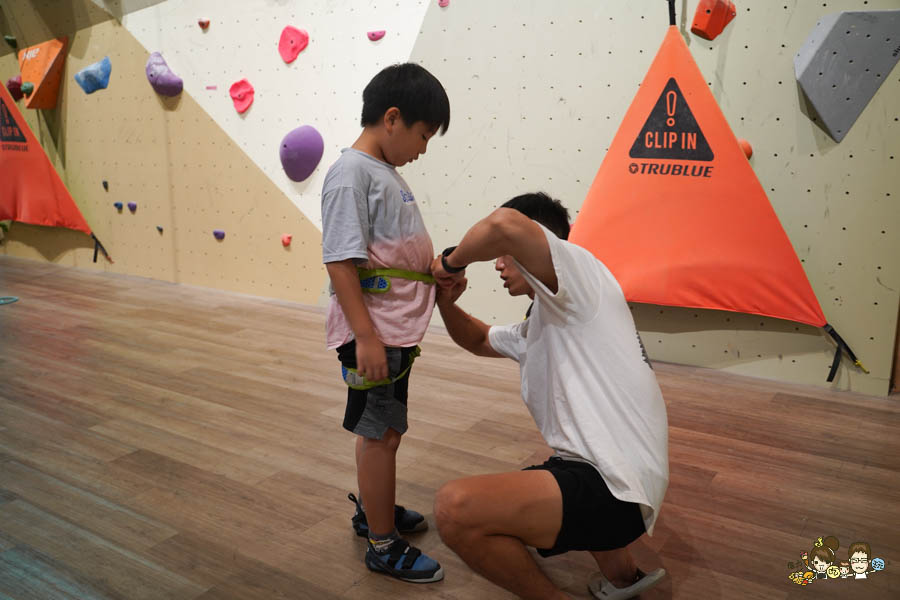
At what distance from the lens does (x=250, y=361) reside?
2729mm

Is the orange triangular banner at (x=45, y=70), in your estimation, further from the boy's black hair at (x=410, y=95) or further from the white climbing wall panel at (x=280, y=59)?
the boy's black hair at (x=410, y=95)

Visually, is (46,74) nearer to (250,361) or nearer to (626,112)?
(250,361)

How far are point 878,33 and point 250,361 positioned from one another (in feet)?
7.84

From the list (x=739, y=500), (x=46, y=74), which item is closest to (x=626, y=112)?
(x=739, y=500)

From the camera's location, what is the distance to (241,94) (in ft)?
11.9

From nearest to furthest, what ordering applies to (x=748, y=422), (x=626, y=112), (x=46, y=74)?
1. (x=748, y=422)
2. (x=626, y=112)
3. (x=46, y=74)

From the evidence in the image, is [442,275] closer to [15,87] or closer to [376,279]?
[376,279]

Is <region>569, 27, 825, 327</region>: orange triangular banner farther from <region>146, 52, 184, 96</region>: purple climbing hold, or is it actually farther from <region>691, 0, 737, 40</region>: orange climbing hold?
<region>146, 52, 184, 96</region>: purple climbing hold

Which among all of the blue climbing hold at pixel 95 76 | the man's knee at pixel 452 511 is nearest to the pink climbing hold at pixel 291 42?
the blue climbing hold at pixel 95 76

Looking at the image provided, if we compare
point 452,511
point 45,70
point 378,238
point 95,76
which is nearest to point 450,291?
point 378,238


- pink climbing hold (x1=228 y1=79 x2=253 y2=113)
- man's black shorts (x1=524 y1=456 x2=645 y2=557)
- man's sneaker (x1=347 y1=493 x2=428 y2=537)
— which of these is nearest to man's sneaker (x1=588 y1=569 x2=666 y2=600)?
man's black shorts (x1=524 y1=456 x2=645 y2=557)

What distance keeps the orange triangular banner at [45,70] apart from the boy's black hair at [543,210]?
13.3 ft

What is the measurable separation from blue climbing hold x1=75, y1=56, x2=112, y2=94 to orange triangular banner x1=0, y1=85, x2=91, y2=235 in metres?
0.49

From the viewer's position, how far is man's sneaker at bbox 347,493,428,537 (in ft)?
4.95
